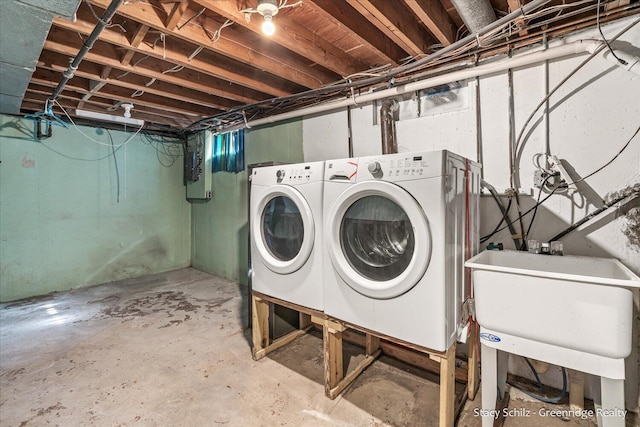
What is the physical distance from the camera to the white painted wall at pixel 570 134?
1.64m

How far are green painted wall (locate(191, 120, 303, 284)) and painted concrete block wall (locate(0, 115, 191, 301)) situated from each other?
1.54 ft

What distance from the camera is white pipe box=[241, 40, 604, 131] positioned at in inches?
66.5

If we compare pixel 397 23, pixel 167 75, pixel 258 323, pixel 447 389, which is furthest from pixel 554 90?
pixel 167 75

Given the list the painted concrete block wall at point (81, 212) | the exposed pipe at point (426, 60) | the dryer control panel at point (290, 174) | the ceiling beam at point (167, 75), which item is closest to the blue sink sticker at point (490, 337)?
the dryer control panel at point (290, 174)

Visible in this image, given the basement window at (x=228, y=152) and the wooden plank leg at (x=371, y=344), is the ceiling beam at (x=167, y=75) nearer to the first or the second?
the basement window at (x=228, y=152)

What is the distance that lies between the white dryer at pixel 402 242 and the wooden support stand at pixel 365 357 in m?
0.08

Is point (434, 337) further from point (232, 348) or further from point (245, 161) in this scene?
point (245, 161)

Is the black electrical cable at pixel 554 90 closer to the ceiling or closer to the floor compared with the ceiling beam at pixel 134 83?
closer to the floor

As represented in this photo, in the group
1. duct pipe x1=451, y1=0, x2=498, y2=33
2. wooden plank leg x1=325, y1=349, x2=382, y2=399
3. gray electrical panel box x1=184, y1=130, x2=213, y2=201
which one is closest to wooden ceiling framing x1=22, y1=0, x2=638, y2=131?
duct pipe x1=451, y1=0, x2=498, y2=33

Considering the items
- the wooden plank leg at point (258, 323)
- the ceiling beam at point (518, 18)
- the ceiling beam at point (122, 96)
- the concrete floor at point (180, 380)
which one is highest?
the ceiling beam at point (122, 96)

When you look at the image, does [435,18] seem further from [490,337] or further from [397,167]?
[490,337]

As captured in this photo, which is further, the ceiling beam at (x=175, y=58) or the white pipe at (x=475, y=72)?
the ceiling beam at (x=175, y=58)

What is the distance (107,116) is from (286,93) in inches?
86.3

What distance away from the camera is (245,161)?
12.6 feet
